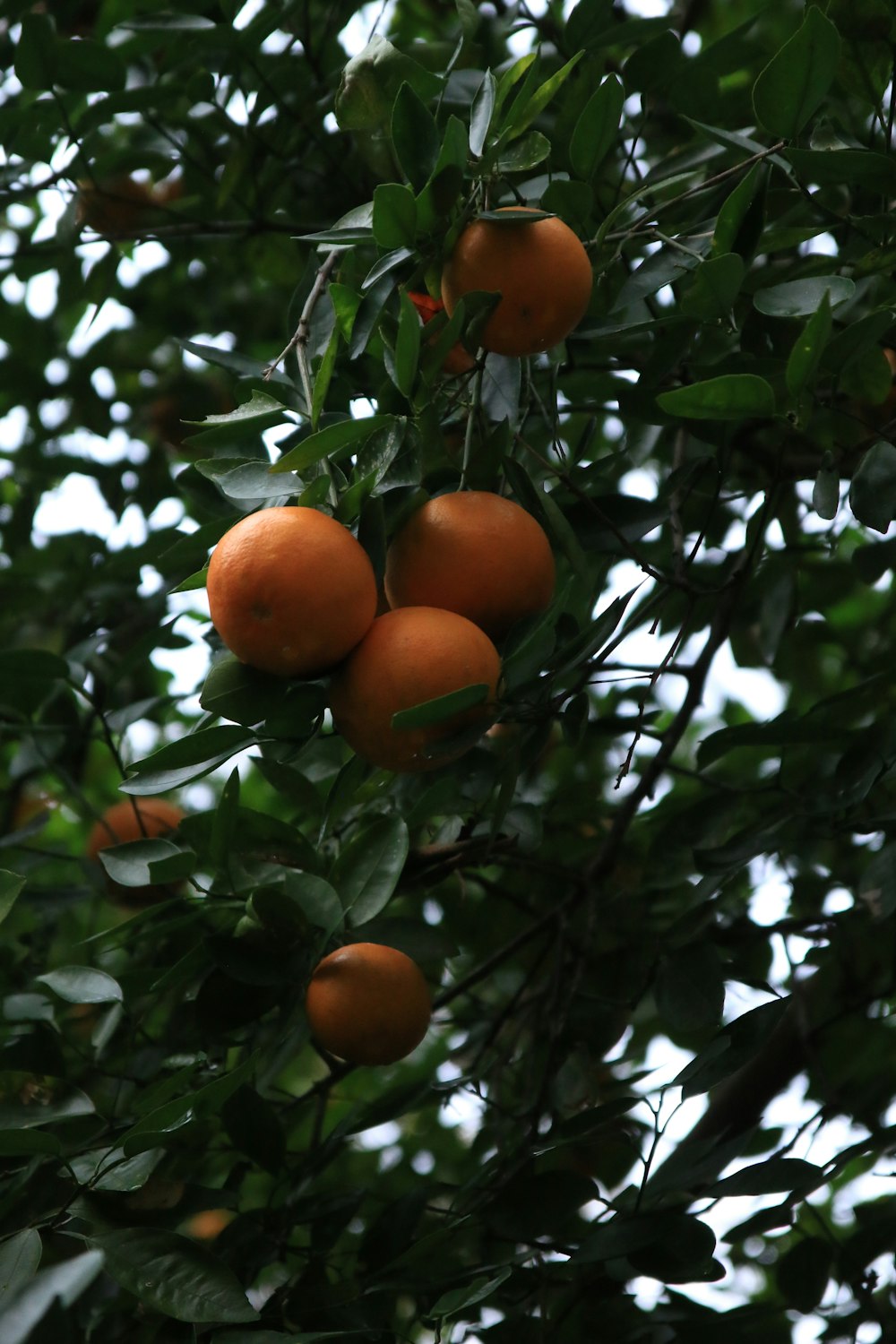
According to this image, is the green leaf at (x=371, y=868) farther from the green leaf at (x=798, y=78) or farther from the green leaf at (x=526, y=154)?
the green leaf at (x=798, y=78)

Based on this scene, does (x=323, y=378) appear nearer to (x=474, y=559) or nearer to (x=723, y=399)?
(x=474, y=559)

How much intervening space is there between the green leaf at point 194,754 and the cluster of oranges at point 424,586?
0.08 metres

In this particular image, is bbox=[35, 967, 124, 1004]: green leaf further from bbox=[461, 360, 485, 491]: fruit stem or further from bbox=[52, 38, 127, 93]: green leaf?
bbox=[52, 38, 127, 93]: green leaf

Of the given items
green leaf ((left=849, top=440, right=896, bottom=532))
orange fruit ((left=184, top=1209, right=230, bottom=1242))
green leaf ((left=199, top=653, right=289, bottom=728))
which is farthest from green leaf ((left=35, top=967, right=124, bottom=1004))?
orange fruit ((left=184, top=1209, right=230, bottom=1242))

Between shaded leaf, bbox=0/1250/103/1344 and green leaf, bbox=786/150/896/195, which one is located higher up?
green leaf, bbox=786/150/896/195

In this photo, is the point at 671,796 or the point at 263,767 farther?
the point at 671,796

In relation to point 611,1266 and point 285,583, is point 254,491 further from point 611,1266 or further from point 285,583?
point 611,1266

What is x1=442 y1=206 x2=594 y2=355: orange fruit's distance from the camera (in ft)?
3.28

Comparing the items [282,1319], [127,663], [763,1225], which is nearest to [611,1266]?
[763,1225]

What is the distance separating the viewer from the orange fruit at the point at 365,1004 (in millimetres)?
1192

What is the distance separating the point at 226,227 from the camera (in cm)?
181

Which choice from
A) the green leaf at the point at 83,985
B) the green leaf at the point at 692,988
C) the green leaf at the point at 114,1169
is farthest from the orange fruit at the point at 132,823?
the green leaf at the point at 692,988

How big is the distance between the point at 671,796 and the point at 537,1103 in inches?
23.5

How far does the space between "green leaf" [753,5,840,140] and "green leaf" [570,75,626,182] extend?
0.12 metres
